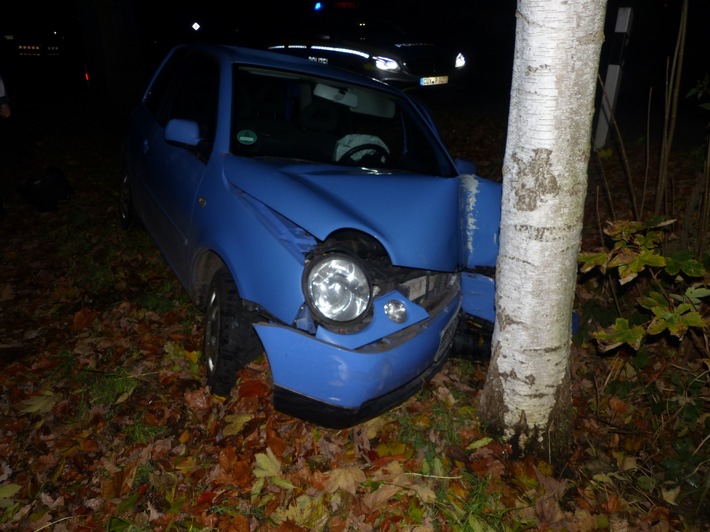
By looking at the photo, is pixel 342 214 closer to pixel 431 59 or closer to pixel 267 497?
pixel 267 497

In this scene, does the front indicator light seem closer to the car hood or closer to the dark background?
the car hood

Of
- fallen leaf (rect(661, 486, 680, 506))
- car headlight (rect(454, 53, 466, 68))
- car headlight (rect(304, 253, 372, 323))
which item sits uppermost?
car headlight (rect(454, 53, 466, 68))

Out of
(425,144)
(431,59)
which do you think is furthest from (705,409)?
(431,59)

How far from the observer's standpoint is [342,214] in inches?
105

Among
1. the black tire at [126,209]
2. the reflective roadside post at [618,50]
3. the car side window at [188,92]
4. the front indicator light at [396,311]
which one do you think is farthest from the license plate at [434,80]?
the front indicator light at [396,311]

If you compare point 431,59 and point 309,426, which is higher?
point 431,59

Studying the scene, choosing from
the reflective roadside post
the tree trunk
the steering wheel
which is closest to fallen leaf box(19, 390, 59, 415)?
the steering wheel

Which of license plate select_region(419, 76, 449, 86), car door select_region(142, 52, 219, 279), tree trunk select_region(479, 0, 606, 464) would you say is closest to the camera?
tree trunk select_region(479, 0, 606, 464)

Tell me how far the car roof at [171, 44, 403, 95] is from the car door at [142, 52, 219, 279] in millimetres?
90

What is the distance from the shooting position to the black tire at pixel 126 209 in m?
5.18

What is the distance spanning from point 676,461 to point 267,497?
1.94m

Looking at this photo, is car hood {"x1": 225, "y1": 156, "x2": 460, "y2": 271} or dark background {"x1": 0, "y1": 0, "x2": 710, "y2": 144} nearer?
car hood {"x1": 225, "y1": 156, "x2": 460, "y2": 271}

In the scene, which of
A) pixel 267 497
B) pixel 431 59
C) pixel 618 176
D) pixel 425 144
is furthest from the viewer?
pixel 431 59

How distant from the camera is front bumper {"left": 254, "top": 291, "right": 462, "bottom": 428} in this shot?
2422 mm
